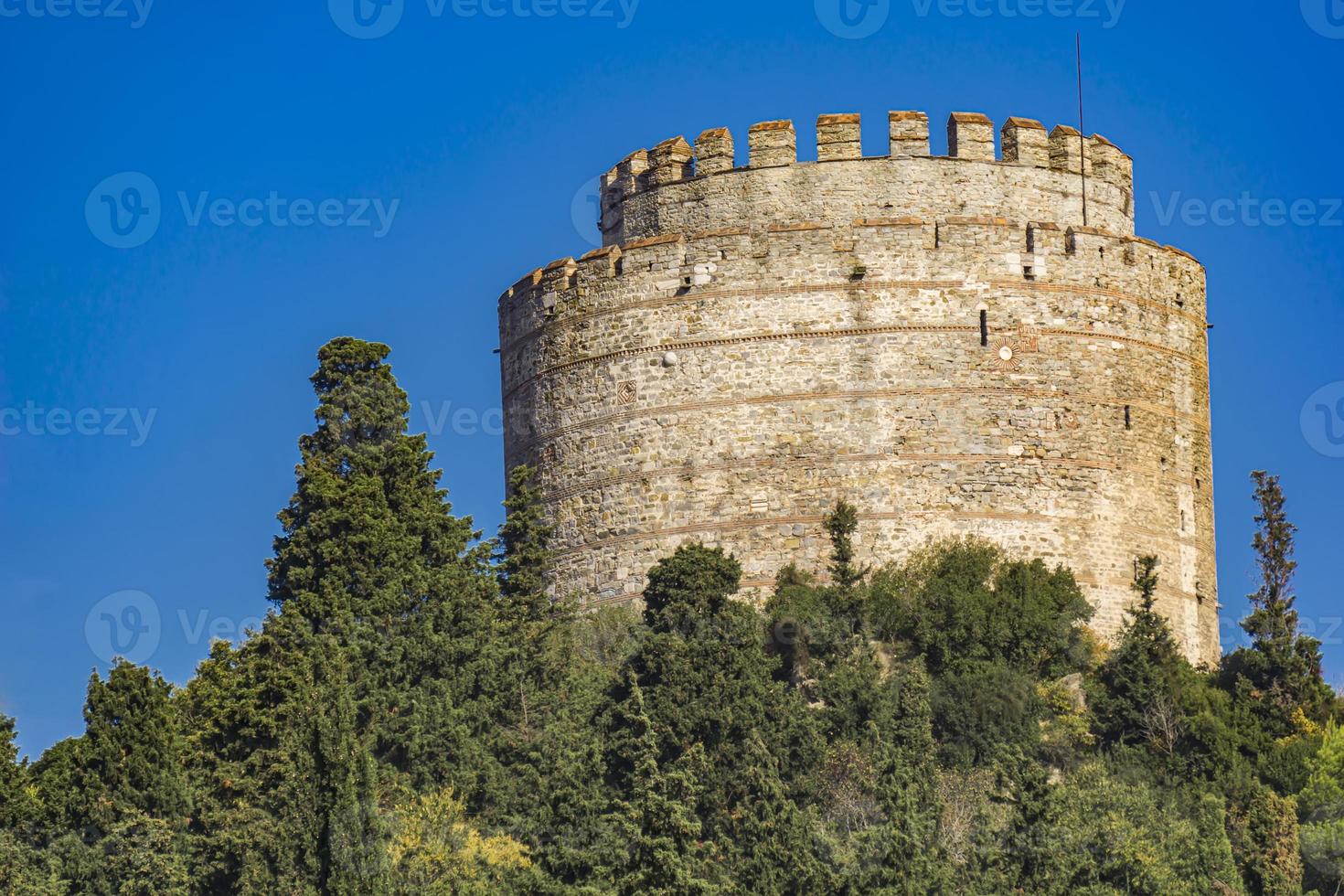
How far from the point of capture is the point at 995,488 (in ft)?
180

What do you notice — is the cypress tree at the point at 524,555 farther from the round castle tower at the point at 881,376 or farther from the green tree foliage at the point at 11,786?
the green tree foliage at the point at 11,786

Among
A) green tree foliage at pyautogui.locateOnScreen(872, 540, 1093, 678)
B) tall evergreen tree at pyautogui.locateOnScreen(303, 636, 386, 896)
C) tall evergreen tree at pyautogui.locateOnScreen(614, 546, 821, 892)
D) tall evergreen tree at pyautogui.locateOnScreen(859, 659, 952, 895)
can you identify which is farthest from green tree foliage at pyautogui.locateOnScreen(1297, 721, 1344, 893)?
tall evergreen tree at pyautogui.locateOnScreen(303, 636, 386, 896)

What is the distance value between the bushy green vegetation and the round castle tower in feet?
2.63

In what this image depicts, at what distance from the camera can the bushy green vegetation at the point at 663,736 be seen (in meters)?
47.3

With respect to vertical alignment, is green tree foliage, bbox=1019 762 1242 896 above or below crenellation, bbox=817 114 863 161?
below

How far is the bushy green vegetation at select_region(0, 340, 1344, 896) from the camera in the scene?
47.3m

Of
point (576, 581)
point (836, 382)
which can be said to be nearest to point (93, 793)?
point (576, 581)

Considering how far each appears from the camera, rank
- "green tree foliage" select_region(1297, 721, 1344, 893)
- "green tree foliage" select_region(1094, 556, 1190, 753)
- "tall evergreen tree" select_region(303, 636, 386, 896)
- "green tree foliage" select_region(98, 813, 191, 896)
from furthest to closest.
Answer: "green tree foliage" select_region(1094, 556, 1190, 753) < "green tree foliage" select_region(1297, 721, 1344, 893) < "green tree foliage" select_region(98, 813, 191, 896) < "tall evergreen tree" select_region(303, 636, 386, 896)

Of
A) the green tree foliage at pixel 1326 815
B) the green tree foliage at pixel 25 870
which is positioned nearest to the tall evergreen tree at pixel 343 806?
the green tree foliage at pixel 25 870

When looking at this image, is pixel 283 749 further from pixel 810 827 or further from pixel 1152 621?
pixel 1152 621

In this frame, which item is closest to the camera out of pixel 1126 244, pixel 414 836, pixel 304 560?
pixel 414 836

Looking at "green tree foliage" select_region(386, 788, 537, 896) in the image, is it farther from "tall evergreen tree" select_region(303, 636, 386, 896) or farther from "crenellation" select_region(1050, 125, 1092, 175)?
"crenellation" select_region(1050, 125, 1092, 175)

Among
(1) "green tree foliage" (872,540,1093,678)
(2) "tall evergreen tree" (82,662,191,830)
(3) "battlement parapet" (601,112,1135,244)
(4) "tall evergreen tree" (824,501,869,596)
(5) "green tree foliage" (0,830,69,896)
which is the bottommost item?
(5) "green tree foliage" (0,830,69,896)

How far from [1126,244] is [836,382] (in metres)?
5.62
